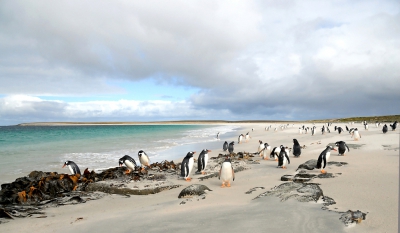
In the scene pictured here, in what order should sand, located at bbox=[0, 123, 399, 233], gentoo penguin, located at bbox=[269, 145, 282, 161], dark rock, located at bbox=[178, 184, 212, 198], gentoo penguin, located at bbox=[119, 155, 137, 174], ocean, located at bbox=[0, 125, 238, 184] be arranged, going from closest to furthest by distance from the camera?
sand, located at bbox=[0, 123, 399, 233], dark rock, located at bbox=[178, 184, 212, 198], gentoo penguin, located at bbox=[119, 155, 137, 174], gentoo penguin, located at bbox=[269, 145, 282, 161], ocean, located at bbox=[0, 125, 238, 184]

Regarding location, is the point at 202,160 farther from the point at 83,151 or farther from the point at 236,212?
the point at 83,151

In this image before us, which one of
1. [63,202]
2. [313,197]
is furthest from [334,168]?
[63,202]

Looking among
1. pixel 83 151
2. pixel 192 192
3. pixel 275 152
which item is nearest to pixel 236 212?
pixel 192 192

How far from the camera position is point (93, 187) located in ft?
28.9

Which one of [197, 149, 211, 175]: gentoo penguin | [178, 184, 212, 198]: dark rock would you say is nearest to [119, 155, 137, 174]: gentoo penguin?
[197, 149, 211, 175]: gentoo penguin

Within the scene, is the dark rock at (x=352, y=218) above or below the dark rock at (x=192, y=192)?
above

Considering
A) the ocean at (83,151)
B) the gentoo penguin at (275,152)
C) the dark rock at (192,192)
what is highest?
the gentoo penguin at (275,152)

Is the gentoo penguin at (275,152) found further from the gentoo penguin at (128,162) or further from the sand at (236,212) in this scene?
the gentoo penguin at (128,162)

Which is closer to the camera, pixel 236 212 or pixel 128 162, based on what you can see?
pixel 236 212

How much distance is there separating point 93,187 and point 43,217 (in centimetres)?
238

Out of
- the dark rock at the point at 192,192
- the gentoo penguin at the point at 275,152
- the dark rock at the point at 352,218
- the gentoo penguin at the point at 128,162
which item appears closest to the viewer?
the dark rock at the point at 352,218

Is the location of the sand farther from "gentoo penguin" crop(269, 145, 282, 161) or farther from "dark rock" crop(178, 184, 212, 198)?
"gentoo penguin" crop(269, 145, 282, 161)

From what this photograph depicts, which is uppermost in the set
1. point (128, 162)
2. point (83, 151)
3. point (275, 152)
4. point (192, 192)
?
point (275, 152)

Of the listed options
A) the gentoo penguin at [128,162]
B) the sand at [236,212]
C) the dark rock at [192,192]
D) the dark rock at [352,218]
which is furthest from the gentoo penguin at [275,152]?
the dark rock at [352,218]
